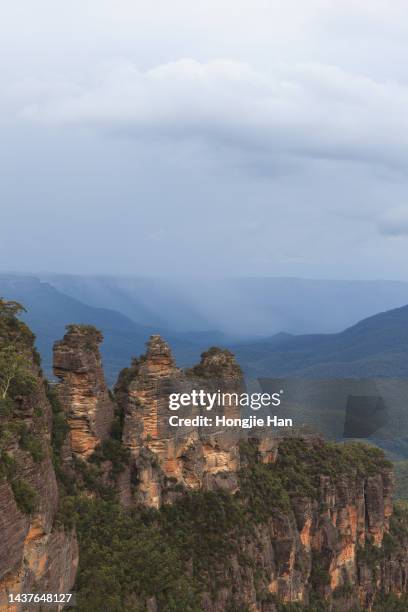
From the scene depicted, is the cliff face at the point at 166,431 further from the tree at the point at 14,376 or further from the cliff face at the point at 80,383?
the tree at the point at 14,376

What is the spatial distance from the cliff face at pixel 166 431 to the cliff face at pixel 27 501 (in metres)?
10.3

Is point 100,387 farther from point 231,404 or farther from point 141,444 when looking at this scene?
point 231,404

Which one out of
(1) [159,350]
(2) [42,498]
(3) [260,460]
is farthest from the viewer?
(3) [260,460]

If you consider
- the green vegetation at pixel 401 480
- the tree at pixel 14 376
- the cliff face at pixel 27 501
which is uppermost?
the tree at pixel 14 376

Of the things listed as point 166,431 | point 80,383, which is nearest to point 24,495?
point 80,383

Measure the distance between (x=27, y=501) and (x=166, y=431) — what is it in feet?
58.0

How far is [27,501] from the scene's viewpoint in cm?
2247

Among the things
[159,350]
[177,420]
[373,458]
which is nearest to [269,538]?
[177,420]

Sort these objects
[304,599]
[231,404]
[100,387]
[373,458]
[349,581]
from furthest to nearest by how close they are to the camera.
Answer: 1. [373,458]
2. [349,581]
3. [304,599]
4. [231,404]
5. [100,387]

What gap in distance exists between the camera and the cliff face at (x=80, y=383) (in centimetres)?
3481

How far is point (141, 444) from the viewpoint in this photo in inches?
1510

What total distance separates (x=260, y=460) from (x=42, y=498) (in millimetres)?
32890

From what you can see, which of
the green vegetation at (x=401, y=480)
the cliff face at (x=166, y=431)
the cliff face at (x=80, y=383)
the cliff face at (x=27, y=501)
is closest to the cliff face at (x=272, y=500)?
the cliff face at (x=166, y=431)

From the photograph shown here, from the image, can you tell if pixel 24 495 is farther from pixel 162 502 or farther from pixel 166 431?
pixel 162 502
